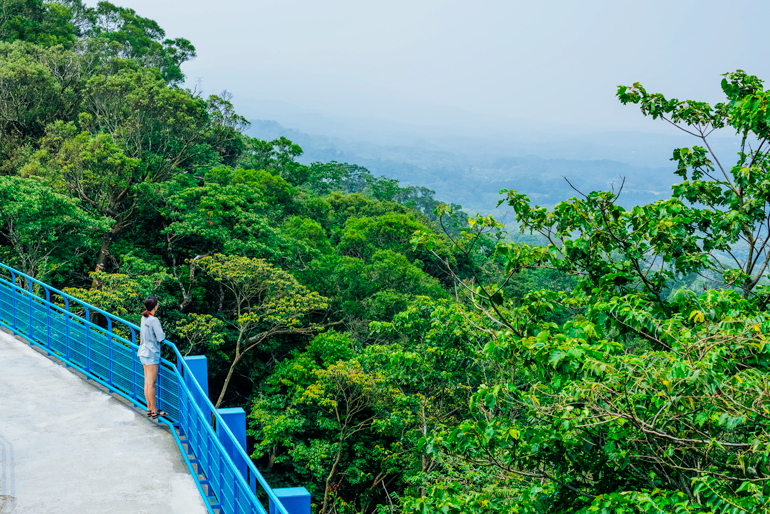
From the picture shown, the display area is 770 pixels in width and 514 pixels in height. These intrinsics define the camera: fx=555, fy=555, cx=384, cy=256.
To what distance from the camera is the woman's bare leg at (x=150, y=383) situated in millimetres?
5441

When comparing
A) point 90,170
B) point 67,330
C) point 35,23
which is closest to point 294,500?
Answer: point 67,330

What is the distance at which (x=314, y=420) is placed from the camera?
1886 centimetres

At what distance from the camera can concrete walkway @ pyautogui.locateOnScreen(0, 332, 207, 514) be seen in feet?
13.9

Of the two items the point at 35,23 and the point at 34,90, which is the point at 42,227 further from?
the point at 35,23

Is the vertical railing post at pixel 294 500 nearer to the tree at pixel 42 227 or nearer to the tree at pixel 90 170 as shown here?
the tree at pixel 42 227

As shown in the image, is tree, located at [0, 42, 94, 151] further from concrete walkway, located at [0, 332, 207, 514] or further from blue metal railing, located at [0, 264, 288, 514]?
concrete walkway, located at [0, 332, 207, 514]

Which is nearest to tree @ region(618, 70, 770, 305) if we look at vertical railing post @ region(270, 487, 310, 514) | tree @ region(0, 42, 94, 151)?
vertical railing post @ region(270, 487, 310, 514)

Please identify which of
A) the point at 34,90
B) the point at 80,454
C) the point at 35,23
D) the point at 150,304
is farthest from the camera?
the point at 35,23

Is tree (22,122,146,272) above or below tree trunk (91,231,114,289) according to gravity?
above

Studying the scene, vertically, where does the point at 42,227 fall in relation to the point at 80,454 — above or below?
above

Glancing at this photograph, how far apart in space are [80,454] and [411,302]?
17.5 m

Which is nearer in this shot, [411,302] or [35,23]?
[411,302]

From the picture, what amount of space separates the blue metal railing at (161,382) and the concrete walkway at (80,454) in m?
0.15

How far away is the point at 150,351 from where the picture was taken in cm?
543
